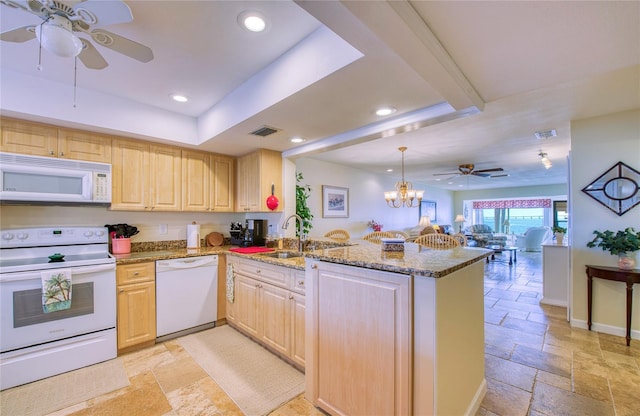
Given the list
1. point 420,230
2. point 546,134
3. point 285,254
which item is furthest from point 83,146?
point 420,230

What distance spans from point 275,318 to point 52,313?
5.96 feet

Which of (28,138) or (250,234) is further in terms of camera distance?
(250,234)

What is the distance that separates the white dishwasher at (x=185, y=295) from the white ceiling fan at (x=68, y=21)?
2.00m

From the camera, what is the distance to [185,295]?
2959 mm

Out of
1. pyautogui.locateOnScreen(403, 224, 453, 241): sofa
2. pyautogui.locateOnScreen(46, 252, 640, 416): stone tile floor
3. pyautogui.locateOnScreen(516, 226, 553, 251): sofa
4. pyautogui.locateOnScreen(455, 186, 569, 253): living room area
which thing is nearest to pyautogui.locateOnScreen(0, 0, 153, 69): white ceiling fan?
pyautogui.locateOnScreen(46, 252, 640, 416): stone tile floor

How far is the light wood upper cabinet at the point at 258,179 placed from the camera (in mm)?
3459

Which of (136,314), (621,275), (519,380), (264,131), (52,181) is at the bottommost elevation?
(519,380)

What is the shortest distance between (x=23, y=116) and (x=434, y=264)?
351cm

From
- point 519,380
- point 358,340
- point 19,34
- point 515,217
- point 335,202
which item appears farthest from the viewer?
point 515,217

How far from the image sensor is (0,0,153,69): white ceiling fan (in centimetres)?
131

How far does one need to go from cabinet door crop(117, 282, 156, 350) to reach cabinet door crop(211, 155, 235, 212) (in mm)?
1330

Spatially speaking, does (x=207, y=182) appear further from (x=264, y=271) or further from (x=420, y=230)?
(x=420, y=230)

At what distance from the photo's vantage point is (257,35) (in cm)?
179

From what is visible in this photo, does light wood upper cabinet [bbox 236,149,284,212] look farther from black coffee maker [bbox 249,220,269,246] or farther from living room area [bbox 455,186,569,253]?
living room area [bbox 455,186,569,253]
